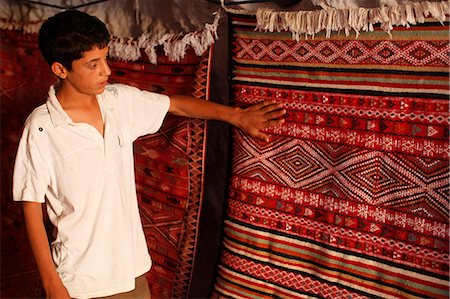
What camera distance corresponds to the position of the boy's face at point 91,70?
51.2 inches

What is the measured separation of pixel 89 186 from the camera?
1.37 m

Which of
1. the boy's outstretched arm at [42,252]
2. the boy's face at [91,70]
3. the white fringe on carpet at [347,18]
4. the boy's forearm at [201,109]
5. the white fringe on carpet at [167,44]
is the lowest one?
the boy's outstretched arm at [42,252]

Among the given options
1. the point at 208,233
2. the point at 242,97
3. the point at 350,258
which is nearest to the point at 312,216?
the point at 350,258

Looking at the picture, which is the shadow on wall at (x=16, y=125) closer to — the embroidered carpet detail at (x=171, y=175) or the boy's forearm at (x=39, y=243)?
the embroidered carpet detail at (x=171, y=175)

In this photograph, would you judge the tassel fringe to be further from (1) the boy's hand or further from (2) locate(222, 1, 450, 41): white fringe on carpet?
(1) the boy's hand

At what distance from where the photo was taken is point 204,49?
5.10 feet

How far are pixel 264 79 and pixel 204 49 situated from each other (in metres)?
0.23

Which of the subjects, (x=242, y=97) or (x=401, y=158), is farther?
(x=242, y=97)

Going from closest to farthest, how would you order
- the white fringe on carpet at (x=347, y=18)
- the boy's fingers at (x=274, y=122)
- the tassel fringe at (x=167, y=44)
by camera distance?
the white fringe on carpet at (x=347, y=18)
the boy's fingers at (x=274, y=122)
the tassel fringe at (x=167, y=44)

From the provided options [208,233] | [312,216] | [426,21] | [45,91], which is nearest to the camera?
[426,21]

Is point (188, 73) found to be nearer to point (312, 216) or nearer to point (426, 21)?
point (312, 216)

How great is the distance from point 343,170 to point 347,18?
14.5 inches

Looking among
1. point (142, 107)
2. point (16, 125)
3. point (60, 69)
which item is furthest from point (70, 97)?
point (16, 125)

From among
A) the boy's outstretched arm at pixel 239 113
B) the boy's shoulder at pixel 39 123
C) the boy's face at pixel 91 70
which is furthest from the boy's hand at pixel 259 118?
the boy's shoulder at pixel 39 123
